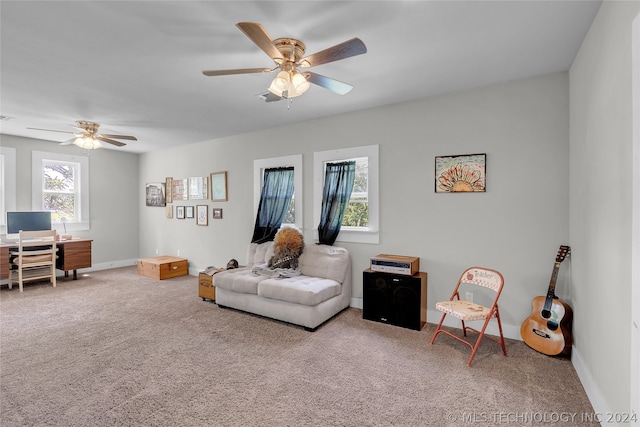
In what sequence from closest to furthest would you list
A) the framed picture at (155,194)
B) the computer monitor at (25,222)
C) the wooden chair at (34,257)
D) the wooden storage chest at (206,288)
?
the wooden storage chest at (206,288), the wooden chair at (34,257), the computer monitor at (25,222), the framed picture at (155,194)

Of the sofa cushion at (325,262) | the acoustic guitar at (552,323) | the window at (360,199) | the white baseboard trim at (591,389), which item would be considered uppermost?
the window at (360,199)

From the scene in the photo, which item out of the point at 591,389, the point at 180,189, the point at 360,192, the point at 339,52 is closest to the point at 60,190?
the point at 180,189

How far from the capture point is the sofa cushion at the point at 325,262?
3955 millimetres

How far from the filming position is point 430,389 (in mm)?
2275

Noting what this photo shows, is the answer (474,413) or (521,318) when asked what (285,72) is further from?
(521,318)

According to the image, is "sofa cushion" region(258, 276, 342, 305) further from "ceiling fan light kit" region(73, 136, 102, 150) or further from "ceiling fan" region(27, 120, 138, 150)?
"ceiling fan light kit" region(73, 136, 102, 150)

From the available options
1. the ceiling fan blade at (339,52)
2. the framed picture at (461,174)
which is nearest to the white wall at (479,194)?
the framed picture at (461,174)

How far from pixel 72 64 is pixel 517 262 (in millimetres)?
4720

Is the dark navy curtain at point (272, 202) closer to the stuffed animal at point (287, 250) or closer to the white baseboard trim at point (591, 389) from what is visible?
the stuffed animal at point (287, 250)

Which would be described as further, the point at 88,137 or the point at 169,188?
the point at 169,188

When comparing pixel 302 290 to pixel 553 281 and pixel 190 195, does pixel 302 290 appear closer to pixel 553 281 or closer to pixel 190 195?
pixel 553 281

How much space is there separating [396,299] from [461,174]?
1605 millimetres

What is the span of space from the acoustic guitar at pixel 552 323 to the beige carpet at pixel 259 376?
11cm

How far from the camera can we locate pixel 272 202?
16.2ft
